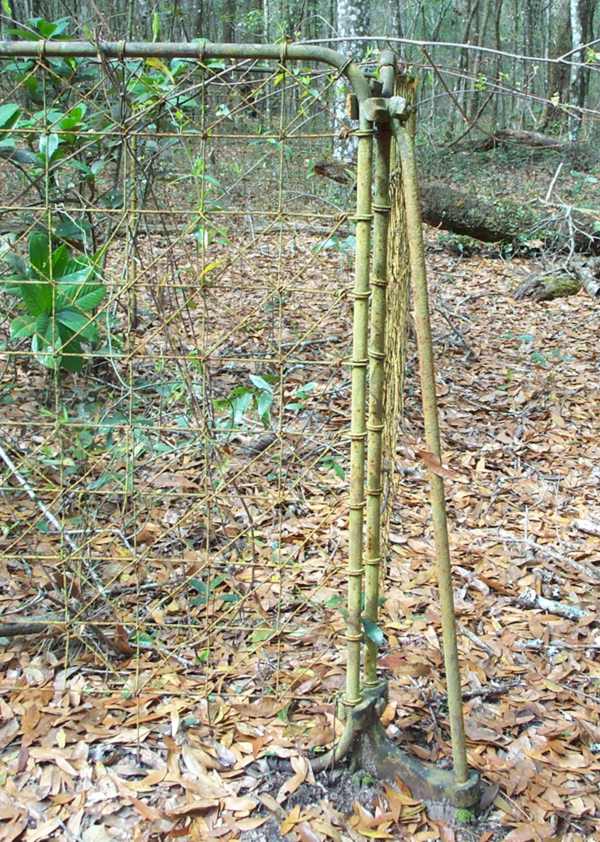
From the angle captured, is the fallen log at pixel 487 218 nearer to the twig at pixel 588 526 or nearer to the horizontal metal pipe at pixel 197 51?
the twig at pixel 588 526

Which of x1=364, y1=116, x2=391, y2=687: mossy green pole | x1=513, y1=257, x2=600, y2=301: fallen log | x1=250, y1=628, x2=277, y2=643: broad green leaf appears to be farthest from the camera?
x1=513, y1=257, x2=600, y2=301: fallen log

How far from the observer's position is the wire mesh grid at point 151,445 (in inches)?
91.2

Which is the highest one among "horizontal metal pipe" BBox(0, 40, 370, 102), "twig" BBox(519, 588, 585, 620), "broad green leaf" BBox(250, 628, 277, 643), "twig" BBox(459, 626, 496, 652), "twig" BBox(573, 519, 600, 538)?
"horizontal metal pipe" BBox(0, 40, 370, 102)

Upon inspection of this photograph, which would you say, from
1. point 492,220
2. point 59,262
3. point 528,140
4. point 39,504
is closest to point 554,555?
point 39,504

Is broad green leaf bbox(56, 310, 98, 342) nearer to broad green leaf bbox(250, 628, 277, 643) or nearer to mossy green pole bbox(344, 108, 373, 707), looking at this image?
mossy green pole bbox(344, 108, 373, 707)

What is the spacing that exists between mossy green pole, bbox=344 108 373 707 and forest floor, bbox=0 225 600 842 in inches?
8.0

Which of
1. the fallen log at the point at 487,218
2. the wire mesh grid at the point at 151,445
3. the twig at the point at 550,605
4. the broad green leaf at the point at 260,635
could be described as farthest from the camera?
the fallen log at the point at 487,218

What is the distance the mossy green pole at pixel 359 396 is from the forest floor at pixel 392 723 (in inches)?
8.0

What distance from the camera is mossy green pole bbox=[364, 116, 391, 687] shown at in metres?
2.08

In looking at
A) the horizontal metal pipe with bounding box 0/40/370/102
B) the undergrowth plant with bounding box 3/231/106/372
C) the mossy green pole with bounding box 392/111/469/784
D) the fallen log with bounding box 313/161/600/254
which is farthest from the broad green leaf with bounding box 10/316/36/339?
the fallen log with bounding box 313/161/600/254

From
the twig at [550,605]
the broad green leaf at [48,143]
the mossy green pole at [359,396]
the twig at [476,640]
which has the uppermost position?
the broad green leaf at [48,143]

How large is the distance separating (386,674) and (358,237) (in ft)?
4.72

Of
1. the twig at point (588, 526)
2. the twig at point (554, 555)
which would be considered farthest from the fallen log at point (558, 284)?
the twig at point (554, 555)

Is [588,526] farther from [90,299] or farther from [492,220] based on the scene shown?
[492,220]
